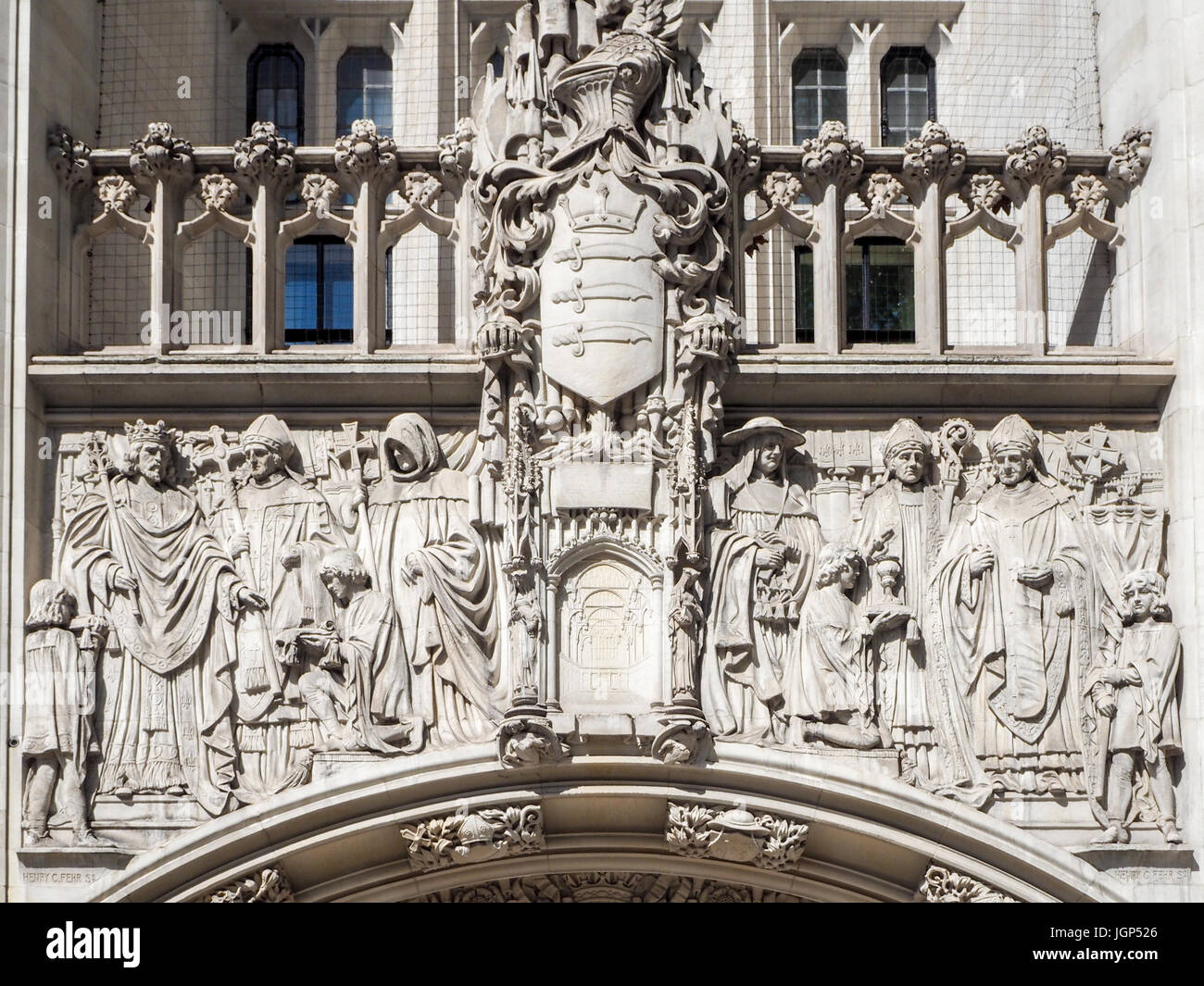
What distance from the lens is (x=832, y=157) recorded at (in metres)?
19.2

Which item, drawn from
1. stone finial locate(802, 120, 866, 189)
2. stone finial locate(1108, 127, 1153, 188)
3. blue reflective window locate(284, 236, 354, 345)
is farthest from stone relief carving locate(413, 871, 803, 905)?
stone finial locate(1108, 127, 1153, 188)

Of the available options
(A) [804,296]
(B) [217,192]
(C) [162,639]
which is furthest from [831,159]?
(C) [162,639]

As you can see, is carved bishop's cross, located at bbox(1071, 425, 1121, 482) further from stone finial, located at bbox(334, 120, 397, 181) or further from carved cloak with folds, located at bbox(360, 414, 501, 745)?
stone finial, located at bbox(334, 120, 397, 181)

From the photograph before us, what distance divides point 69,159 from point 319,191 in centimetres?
166

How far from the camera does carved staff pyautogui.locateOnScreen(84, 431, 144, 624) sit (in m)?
18.6

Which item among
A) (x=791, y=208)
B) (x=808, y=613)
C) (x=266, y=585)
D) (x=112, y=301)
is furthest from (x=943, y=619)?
(x=112, y=301)

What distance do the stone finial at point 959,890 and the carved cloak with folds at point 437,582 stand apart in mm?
2902

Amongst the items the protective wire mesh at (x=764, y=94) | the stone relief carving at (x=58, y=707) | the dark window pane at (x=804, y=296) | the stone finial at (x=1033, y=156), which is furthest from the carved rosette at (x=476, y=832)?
the stone finial at (x=1033, y=156)

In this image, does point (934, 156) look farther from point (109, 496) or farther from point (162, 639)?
point (162, 639)

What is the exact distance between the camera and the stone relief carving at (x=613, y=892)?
732 inches

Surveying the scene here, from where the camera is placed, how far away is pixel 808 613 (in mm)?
18516

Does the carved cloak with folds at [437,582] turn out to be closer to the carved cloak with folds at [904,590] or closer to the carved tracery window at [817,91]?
the carved cloak with folds at [904,590]

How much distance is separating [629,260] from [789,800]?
3572mm

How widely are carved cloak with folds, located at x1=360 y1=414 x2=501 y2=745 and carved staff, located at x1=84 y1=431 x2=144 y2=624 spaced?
1488mm
